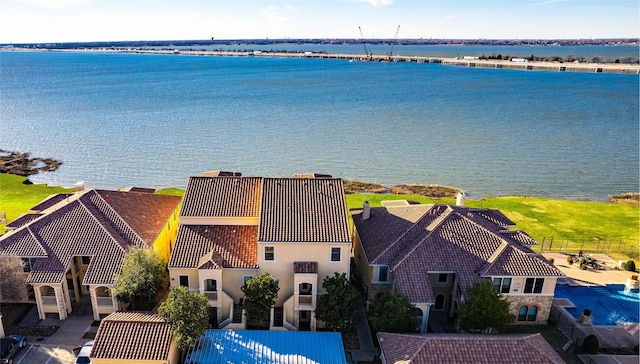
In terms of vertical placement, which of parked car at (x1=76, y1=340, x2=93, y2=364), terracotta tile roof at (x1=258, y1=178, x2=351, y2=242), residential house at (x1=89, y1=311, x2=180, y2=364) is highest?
terracotta tile roof at (x1=258, y1=178, x2=351, y2=242)

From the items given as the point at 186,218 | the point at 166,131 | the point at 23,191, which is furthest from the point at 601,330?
the point at 166,131

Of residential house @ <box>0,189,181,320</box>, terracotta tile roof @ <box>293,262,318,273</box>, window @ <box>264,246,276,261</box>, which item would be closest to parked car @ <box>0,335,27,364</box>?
residential house @ <box>0,189,181,320</box>

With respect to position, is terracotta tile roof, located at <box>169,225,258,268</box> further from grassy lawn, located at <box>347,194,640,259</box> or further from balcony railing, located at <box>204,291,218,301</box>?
grassy lawn, located at <box>347,194,640,259</box>

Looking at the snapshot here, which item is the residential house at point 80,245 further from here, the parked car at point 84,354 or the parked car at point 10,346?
the parked car at point 84,354

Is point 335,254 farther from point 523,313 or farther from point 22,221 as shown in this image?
point 22,221

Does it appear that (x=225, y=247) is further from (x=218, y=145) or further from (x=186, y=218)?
(x=218, y=145)

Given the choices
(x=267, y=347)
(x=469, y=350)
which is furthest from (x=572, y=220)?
(x=267, y=347)

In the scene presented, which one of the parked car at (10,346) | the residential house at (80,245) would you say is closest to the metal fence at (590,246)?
the residential house at (80,245)
